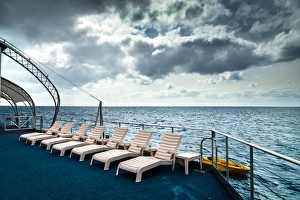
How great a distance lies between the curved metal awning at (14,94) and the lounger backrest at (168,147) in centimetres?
1189

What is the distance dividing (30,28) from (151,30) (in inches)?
436

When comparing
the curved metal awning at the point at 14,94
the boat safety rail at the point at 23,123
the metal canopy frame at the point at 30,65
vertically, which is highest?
the metal canopy frame at the point at 30,65

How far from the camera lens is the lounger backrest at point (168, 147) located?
5.07 metres

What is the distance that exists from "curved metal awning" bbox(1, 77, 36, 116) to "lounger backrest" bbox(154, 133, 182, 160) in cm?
1189

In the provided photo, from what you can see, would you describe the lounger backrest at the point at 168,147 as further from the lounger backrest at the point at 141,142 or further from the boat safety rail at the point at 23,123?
the boat safety rail at the point at 23,123

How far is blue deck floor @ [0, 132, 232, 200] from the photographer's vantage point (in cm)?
355

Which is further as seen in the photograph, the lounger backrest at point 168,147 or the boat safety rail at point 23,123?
the boat safety rail at point 23,123

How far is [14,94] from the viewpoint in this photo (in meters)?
15.5

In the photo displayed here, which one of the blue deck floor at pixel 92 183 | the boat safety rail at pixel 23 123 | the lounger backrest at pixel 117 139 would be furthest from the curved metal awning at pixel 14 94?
the lounger backrest at pixel 117 139

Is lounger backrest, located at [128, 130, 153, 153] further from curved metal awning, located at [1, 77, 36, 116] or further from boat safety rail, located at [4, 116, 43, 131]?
curved metal awning, located at [1, 77, 36, 116]

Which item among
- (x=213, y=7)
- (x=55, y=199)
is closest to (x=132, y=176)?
(x=55, y=199)

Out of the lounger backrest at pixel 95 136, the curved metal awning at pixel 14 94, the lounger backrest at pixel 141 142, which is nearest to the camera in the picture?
the lounger backrest at pixel 141 142

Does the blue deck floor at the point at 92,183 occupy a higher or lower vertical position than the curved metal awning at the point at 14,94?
lower

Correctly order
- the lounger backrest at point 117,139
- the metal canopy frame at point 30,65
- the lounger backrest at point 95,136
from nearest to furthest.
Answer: the lounger backrest at point 117,139 → the lounger backrest at point 95,136 → the metal canopy frame at point 30,65
